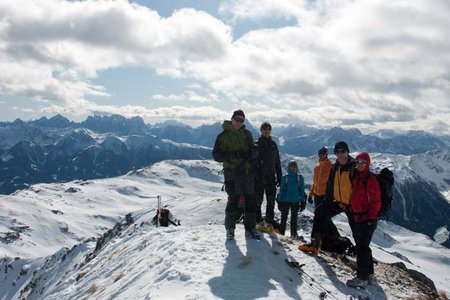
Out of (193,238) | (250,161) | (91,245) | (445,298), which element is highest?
(250,161)

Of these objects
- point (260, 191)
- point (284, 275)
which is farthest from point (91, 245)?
point (284, 275)

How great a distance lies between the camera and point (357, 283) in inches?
495

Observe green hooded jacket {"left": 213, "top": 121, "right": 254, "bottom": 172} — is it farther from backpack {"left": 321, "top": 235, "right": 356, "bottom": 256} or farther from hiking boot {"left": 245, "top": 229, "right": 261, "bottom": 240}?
backpack {"left": 321, "top": 235, "right": 356, "bottom": 256}

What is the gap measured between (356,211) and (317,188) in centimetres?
477

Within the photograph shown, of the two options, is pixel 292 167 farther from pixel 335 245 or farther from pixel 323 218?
pixel 323 218

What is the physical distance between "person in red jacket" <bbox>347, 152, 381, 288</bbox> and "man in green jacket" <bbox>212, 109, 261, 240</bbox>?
3755 millimetres

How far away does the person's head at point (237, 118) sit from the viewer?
1460 cm

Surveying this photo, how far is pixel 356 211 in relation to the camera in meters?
12.4

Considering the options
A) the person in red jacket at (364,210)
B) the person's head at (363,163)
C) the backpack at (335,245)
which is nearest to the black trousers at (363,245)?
the person in red jacket at (364,210)

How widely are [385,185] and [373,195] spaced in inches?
19.7

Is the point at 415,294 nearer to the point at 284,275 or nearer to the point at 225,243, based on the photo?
the point at 284,275

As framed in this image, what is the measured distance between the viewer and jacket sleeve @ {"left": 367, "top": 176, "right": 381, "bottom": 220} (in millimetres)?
11992

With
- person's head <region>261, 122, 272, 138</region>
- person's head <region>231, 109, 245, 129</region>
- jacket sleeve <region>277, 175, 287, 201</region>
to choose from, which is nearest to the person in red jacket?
person's head <region>231, 109, 245, 129</region>

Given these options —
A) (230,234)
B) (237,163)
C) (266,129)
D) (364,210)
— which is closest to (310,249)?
(230,234)
